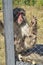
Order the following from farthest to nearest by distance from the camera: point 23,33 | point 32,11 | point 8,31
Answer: point 32,11 → point 23,33 → point 8,31

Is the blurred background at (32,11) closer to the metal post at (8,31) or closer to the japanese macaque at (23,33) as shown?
the japanese macaque at (23,33)

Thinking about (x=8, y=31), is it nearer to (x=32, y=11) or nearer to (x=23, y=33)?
(x=23, y=33)

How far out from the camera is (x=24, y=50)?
3.04 metres

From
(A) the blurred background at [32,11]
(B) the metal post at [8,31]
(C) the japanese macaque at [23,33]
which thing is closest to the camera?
(B) the metal post at [8,31]

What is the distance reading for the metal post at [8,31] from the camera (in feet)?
8.99

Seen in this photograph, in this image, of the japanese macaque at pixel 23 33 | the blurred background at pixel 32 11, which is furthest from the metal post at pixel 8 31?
the blurred background at pixel 32 11

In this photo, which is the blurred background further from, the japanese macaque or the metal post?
the metal post

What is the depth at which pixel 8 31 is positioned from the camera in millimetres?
2799

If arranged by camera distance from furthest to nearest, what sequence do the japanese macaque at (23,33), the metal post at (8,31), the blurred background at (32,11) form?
the blurred background at (32,11)
the japanese macaque at (23,33)
the metal post at (8,31)

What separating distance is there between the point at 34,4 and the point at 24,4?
134 mm

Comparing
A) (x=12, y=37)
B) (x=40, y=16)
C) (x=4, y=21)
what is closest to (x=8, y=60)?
(x=12, y=37)

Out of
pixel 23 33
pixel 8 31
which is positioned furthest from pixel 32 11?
pixel 8 31

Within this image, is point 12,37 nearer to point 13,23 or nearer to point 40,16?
point 13,23

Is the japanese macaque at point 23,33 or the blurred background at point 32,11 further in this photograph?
the blurred background at point 32,11
